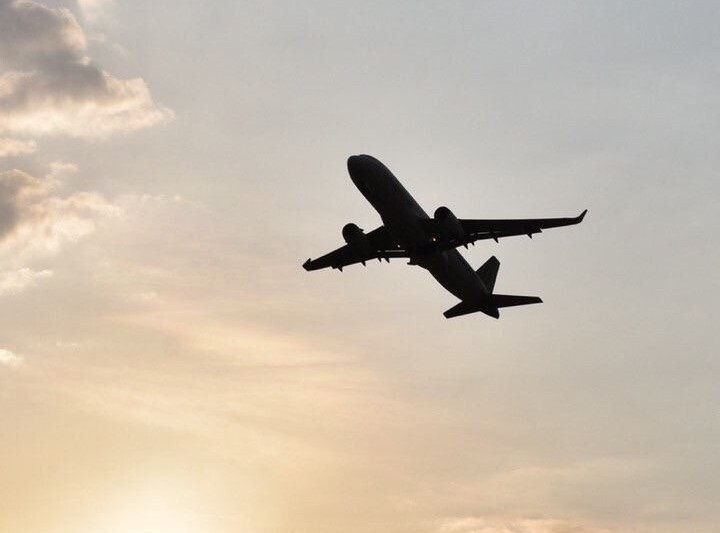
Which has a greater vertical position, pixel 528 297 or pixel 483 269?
pixel 483 269

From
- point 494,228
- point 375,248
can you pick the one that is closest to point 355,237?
point 375,248

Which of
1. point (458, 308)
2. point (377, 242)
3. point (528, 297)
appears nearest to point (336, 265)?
point (377, 242)

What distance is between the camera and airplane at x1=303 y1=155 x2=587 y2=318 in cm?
8381

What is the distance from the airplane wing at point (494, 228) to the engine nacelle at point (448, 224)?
299mm

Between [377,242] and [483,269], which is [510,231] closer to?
[377,242]

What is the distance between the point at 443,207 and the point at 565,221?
403 inches

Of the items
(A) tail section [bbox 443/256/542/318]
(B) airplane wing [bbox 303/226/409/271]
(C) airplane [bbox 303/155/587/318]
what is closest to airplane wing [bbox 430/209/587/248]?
(C) airplane [bbox 303/155/587/318]

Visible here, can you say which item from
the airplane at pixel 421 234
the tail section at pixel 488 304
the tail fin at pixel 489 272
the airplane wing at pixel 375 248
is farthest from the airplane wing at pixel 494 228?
Answer: the tail fin at pixel 489 272

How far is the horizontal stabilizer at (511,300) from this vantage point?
315ft

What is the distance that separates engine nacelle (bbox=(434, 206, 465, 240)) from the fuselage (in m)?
1.36

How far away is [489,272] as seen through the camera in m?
111

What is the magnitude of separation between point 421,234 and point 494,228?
644 cm

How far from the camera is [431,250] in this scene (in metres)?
87.8

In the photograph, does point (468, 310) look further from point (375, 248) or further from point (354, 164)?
point (354, 164)
